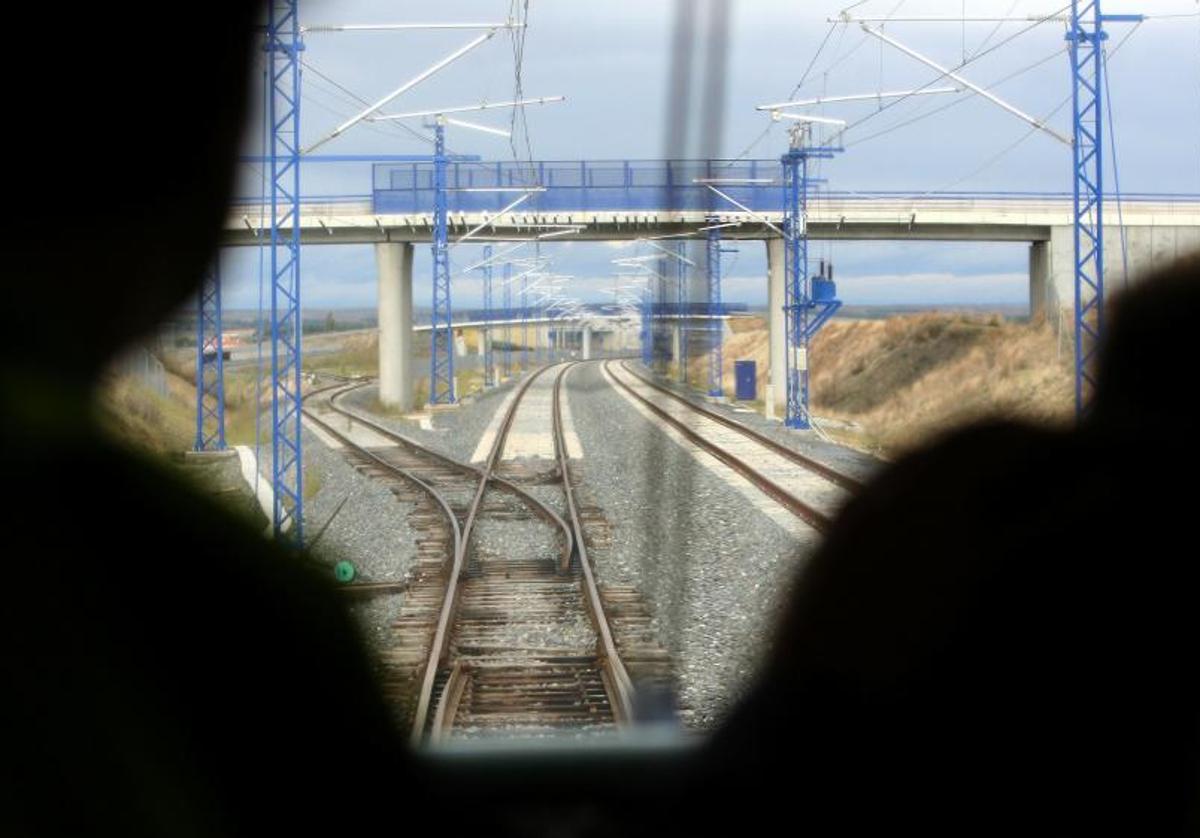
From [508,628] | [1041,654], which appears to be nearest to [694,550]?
[508,628]

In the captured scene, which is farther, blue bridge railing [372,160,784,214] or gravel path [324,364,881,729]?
blue bridge railing [372,160,784,214]

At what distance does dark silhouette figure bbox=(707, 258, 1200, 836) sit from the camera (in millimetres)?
2791

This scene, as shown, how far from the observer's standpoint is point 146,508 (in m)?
3.03

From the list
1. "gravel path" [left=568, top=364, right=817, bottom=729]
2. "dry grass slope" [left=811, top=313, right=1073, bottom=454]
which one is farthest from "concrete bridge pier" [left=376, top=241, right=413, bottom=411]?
"gravel path" [left=568, top=364, right=817, bottom=729]

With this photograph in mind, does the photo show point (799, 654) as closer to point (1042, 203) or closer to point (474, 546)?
point (474, 546)

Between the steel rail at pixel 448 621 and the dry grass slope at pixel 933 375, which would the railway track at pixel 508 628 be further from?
the dry grass slope at pixel 933 375

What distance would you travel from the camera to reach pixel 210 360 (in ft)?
55.5

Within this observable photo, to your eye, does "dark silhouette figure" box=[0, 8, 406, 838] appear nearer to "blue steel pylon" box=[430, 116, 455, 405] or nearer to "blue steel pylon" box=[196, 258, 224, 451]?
"blue steel pylon" box=[196, 258, 224, 451]

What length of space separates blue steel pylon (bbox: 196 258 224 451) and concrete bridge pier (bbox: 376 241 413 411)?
41.2ft

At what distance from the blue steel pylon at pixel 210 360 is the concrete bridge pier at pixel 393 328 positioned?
41.2 feet

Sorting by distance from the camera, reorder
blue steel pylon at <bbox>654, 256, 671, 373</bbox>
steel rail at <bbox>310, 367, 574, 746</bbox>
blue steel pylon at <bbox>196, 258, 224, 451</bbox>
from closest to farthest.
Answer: steel rail at <bbox>310, 367, 574, 746</bbox> < blue steel pylon at <bbox>654, 256, 671, 373</bbox> < blue steel pylon at <bbox>196, 258, 224, 451</bbox>

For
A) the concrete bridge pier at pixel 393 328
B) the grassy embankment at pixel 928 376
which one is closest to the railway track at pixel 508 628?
the grassy embankment at pixel 928 376

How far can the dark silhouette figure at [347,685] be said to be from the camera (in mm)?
2654

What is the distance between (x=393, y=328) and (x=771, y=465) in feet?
60.6
